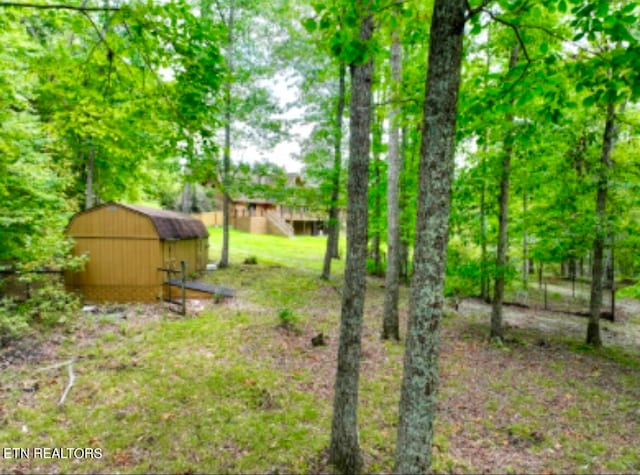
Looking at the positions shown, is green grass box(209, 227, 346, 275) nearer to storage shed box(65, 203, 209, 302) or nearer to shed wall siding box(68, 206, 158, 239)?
storage shed box(65, 203, 209, 302)

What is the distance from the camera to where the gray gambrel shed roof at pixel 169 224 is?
11.3 metres

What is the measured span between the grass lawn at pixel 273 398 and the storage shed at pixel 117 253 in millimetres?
1642

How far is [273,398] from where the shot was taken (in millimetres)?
5664

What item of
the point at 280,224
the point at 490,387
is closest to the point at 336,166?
the point at 490,387

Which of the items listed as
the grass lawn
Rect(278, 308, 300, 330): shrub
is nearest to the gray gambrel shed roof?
the grass lawn

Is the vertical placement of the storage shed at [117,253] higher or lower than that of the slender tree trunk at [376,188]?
lower

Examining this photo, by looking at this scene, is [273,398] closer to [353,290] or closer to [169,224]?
[353,290]

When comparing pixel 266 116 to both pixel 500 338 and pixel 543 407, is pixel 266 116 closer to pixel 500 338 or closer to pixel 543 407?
pixel 500 338

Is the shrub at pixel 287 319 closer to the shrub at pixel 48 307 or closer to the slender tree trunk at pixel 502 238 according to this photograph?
the shrub at pixel 48 307

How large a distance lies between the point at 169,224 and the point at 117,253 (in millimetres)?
1950

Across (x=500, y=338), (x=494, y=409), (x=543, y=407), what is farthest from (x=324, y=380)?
(x=500, y=338)

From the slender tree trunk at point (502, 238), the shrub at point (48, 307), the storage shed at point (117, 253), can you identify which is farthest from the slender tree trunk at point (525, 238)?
the shrub at point (48, 307)

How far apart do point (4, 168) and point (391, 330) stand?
9.70 m

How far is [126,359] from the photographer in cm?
679
